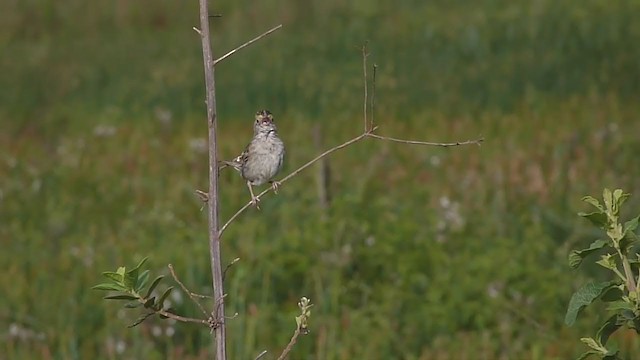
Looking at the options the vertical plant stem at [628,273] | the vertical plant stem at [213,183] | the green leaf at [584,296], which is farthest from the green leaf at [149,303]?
the vertical plant stem at [628,273]

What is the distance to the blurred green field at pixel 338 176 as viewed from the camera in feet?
20.9

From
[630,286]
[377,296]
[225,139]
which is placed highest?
[630,286]

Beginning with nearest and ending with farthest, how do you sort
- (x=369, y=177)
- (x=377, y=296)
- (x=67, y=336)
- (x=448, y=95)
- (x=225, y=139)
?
(x=67, y=336) < (x=377, y=296) < (x=369, y=177) < (x=225, y=139) < (x=448, y=95)

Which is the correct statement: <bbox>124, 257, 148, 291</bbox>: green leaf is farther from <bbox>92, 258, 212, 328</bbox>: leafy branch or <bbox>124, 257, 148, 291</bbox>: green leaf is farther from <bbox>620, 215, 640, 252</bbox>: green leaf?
<bbox>620, 215, 640, 252</bbox>: green leaf

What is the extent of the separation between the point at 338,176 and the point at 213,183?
6.63 meters

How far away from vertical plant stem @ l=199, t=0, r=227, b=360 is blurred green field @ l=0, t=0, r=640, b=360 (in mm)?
3226

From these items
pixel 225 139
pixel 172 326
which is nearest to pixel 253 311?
pixel 172 326

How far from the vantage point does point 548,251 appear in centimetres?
716

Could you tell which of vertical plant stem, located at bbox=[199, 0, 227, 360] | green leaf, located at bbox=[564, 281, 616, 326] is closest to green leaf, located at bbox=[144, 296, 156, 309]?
vertical plant stem, located at bbox=[199, 0, 227, 360]

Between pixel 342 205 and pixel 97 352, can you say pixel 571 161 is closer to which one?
pixel 342 205

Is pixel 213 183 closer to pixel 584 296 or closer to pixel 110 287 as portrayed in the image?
pixel 110 287

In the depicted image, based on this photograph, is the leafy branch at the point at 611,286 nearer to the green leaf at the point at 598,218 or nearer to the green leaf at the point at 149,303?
the green leaf at the point at 598,218

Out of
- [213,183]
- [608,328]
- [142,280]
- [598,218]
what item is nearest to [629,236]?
[598,218]

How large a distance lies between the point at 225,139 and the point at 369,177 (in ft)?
7.20
